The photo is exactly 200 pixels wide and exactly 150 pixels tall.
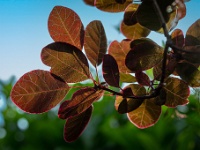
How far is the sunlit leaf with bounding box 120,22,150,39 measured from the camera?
0.50m

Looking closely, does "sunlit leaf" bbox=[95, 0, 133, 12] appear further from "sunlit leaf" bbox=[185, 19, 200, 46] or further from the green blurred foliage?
the green blurred foliage

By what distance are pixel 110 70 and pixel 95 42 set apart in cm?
5

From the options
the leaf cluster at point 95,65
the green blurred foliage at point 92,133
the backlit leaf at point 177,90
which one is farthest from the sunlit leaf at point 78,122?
the green blurred foliage at point 92,133

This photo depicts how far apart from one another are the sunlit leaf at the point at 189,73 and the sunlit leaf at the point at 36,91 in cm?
16

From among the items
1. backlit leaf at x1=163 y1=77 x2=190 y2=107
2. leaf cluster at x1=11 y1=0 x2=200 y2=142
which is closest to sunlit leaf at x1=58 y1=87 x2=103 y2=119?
leaf cluster at x1=11 y1=0 x2=200 y2=142

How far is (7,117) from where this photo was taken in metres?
3.92

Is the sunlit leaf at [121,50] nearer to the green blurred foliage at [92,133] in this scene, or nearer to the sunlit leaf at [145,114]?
the sunlit leaf at [145,114]

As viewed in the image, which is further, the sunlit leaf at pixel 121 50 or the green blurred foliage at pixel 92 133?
the green blurred foliage at pixel 92 133

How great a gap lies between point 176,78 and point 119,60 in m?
0.09

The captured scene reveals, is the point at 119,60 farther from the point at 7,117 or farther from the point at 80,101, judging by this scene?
the point at 7,117

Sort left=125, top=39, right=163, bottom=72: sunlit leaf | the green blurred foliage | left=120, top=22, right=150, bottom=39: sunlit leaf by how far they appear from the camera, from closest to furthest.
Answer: left=125, top=39, right=163, bottom=72: sunlit leaf
left=120, top=22, right=150, bottom=39: sunlit leaf
the green blurred foliage

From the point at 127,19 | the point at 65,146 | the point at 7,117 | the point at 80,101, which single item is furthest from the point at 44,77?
the point at 7,117

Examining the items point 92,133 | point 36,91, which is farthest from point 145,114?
point 92,133

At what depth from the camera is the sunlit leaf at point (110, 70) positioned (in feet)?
1.31
